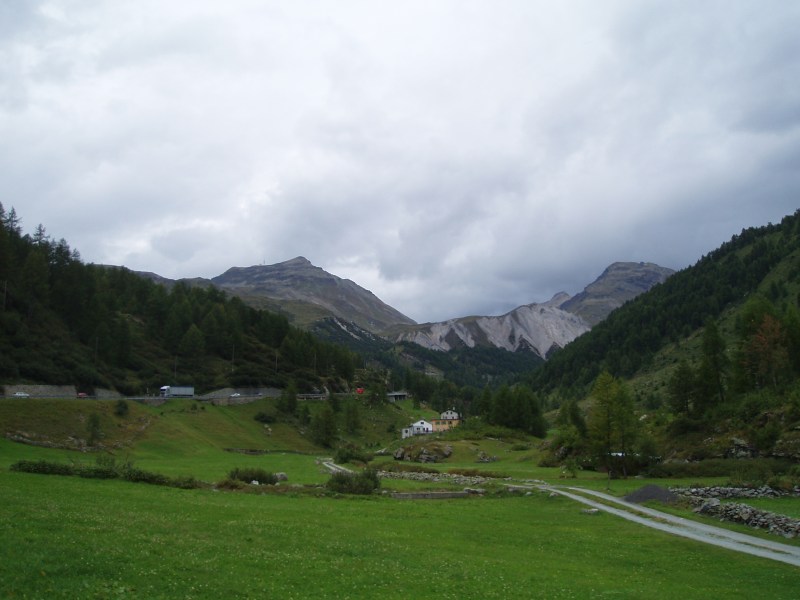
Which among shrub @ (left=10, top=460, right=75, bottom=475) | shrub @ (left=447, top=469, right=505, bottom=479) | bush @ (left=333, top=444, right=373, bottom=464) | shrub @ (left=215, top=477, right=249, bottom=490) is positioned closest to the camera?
shrub @ (left=10, top=460, right=75, bottom=475)

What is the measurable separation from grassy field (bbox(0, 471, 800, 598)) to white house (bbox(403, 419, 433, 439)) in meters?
119

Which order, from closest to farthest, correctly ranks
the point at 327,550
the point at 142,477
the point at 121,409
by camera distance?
the point at 327,550 → the point at 142,477 → the point at 121,409

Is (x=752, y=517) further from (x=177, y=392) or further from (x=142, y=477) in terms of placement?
(x=177, y=392)

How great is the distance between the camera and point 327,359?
194 m

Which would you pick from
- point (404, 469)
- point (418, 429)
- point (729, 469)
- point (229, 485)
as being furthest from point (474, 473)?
point (418, 429)

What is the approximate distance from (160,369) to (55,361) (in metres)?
34.3

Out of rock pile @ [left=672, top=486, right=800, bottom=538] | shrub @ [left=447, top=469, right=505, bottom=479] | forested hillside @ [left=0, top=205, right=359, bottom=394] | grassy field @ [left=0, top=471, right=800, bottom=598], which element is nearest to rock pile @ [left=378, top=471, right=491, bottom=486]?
shrub @ [left=447, top=469, right=505, bottom=479]

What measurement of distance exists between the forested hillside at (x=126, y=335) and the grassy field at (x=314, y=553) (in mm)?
83200

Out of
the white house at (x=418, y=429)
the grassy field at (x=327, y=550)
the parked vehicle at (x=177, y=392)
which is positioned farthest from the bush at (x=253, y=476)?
the white house at (x=418, y=429)

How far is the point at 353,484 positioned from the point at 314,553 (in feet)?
85.9

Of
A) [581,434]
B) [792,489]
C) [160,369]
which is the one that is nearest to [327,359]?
[160,369]

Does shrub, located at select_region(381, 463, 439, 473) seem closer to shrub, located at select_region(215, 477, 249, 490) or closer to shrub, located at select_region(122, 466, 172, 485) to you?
shrub, located at select_region(215, 477, 249, 490)

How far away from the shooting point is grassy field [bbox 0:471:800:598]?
15609mm

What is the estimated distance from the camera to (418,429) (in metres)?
159
